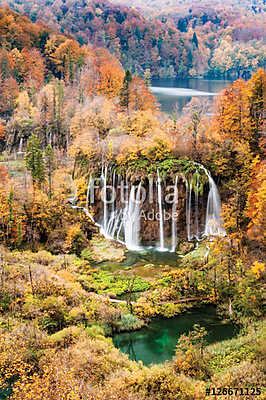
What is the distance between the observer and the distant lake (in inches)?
2309

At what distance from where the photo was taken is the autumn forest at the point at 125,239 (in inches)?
540

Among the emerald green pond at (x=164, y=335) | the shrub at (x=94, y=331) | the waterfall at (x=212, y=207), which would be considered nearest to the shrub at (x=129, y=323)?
the emerald green pond at (x=164, y=335)

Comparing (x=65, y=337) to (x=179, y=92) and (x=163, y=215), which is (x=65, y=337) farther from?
(x=179, y=92)

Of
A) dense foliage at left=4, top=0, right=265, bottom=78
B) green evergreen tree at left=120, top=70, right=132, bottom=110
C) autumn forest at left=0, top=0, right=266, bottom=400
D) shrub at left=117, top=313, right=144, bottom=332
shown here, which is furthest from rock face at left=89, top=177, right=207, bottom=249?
dense foliage at left=4, top=0, right=265, bottom=78

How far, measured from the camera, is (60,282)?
2016 cm

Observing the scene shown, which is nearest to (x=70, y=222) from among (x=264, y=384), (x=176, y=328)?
(x=176, y=328)

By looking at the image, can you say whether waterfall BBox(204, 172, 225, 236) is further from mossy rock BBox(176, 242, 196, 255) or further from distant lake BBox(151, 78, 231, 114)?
distant lake BBox(151, 78, 231, 114)

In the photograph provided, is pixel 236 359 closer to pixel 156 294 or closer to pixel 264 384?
pixel 264 384

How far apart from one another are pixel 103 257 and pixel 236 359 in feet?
43.5

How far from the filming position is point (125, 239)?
29.8 meters

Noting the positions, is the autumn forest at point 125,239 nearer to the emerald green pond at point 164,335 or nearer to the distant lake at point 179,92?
the emerald green pond at point 164,335

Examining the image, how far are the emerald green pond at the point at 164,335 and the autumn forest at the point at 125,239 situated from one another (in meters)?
0.07

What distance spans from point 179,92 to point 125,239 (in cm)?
5011

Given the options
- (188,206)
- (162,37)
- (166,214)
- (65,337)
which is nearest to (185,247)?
(166,214)
